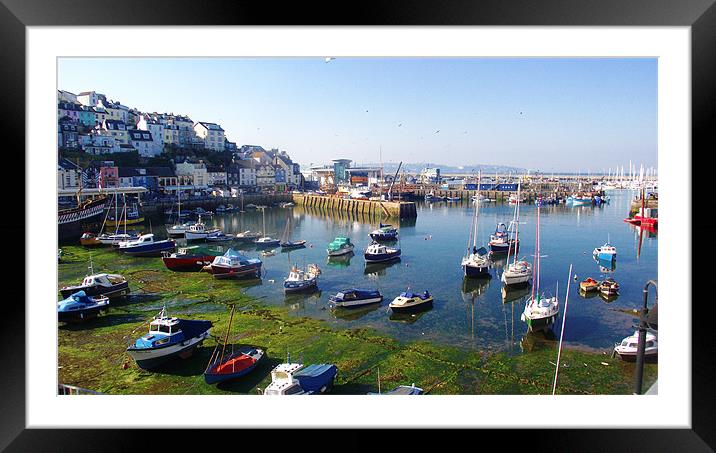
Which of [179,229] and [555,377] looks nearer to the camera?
[555,377]

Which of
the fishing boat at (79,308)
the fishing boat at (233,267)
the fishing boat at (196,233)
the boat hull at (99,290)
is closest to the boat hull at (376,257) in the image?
the fishing boat at (233,267)

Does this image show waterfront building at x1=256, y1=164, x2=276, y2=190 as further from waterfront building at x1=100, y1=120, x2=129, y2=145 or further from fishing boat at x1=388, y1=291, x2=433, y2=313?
fishing boat at x1=388, y1=291, x2=433, y2=313

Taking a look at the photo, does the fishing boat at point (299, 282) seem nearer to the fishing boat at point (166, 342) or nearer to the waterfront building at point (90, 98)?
the fishing boat at point (166, 342)

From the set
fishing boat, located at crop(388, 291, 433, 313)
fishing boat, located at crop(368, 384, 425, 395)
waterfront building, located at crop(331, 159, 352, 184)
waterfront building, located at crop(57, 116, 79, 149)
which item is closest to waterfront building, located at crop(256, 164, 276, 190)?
waterfront building, located at crop(331, 159, 352, 184)

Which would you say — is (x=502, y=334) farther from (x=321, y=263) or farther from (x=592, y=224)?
(x=592, y=224)
